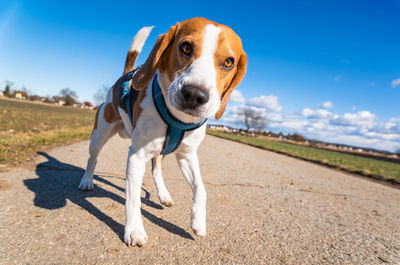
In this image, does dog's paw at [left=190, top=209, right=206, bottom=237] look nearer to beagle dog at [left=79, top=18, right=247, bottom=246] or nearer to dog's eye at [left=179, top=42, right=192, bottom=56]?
beagle dog at [left=79, top=18, right=247, bottom=246]

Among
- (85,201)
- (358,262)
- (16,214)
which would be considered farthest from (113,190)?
(358,262)

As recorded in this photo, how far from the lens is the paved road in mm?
1787

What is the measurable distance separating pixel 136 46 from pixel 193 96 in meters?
2.37

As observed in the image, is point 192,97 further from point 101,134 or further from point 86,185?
point 86,185

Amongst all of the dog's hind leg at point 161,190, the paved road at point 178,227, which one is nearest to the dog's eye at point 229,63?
the paved road at point 178,227

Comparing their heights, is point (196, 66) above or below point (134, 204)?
above

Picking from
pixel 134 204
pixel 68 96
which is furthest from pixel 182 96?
pixel 68 96

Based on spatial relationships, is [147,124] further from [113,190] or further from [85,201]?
[113,190]

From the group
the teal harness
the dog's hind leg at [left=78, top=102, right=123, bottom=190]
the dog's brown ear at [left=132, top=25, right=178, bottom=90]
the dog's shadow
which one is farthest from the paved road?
the dog's brown ear at [left=132, top=25, right=178, bottom=90]

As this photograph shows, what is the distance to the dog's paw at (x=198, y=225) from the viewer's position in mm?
2049

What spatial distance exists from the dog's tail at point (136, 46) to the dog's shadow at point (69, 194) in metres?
1.97

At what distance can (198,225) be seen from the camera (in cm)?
206

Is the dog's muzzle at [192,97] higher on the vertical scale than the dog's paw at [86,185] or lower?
higher

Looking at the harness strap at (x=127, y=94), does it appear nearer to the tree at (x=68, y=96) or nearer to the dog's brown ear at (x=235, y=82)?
the dog's brown ear at (x=235, y=82)
